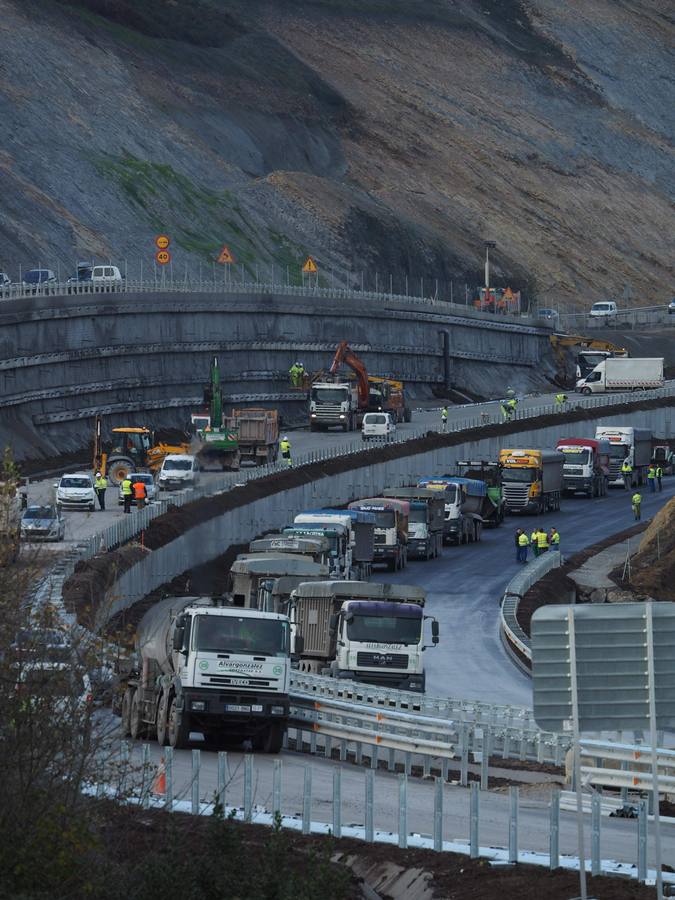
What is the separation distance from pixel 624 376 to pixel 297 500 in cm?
4350

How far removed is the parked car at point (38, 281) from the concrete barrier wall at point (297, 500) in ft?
60.5

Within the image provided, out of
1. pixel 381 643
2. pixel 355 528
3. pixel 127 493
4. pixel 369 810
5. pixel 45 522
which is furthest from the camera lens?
pixel 355 528

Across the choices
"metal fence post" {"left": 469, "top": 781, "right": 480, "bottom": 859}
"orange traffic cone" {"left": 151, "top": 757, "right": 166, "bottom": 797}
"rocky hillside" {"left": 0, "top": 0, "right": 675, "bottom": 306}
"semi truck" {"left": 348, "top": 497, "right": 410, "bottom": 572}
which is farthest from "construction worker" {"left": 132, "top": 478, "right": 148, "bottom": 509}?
"rocky hillside" {"left": 0, "top": 0, "right": 675, "bottom": 306}

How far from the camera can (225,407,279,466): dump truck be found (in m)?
80.9

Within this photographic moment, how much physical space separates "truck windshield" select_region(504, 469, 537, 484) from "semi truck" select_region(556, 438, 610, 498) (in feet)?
18.7

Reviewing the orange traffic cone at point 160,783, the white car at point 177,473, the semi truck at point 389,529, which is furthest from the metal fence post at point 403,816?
the white car at point 177,473

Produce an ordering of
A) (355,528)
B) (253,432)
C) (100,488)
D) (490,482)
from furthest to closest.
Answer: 1. (490,482)
2. (253,432)
3. (100,488)
4. (355,528)

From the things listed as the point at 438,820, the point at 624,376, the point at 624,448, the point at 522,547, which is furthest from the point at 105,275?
the point at 438,820

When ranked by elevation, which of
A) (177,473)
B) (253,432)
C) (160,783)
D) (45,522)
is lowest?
(160,783)

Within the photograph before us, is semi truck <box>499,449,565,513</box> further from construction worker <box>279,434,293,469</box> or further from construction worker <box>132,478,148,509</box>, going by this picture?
construction worker <box>132,478,148,509</box>

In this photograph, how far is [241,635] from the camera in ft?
109

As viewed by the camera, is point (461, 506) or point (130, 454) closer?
point (461, 506)

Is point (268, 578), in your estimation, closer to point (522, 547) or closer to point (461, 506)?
point (522, 547)

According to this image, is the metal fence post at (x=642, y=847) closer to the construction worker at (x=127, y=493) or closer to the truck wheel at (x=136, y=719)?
the truck wheel at (x=136, y=719)
